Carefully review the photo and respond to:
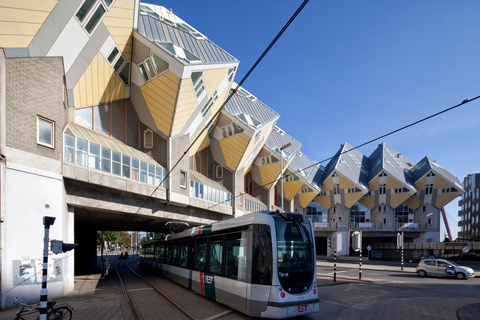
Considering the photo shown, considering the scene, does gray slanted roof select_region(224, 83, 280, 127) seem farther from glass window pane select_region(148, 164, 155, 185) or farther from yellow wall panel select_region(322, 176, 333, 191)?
yellow wall panel select_region(322, 176, 333, 191)

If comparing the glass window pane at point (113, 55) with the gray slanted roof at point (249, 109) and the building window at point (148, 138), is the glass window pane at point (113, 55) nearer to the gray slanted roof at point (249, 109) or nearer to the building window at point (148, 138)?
the building window at point (148, 138)

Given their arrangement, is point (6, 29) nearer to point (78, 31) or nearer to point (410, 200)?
point (78, 31)

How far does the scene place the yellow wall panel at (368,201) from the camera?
54.2 meters

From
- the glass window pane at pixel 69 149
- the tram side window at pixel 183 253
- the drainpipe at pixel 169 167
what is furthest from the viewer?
the drainpipe at pixel 169 167

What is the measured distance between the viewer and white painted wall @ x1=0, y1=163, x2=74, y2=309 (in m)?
11.1

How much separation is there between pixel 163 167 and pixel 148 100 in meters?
4.78

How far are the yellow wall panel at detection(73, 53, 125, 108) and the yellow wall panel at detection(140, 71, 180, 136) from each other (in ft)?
6.37

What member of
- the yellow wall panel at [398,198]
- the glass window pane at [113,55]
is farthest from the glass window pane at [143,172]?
the yellow wall panel at [398,198]

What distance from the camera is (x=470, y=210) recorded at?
71.2 meters

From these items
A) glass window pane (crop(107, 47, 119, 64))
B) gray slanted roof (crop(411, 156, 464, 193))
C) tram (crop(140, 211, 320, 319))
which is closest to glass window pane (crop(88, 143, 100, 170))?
glass window pane (crop(107, 47, 119, 64))

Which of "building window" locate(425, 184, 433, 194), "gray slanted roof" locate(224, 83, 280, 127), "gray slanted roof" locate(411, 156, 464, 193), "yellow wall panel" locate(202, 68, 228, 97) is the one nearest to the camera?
"yellow wall panel" locate(202, 68, 228, 97)

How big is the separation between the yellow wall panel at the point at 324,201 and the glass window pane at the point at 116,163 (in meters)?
43.8

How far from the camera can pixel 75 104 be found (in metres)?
17.6

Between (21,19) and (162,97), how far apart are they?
9.40 metres
